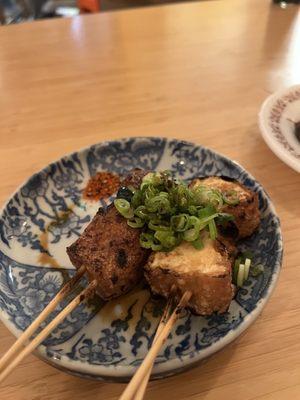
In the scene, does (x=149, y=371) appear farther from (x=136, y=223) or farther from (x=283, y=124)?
(x=283, y=124)

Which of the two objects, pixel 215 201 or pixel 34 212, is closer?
pixel 215 201

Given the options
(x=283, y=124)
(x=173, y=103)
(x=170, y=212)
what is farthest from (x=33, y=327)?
(x=173, y=103)

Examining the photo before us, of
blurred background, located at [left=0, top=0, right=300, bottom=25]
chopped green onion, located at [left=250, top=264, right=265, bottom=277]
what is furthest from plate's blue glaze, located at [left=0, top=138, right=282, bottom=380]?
blurred background, located at [left=0, top=0, right=300, bottom=25]

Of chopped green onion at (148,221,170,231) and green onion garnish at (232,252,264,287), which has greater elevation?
chopped green onion at (148,221,170,231)

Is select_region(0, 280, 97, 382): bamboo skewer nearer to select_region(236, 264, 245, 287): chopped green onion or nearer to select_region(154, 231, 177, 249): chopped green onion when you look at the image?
select_region(154, 231, 177, 249): chopped green onion

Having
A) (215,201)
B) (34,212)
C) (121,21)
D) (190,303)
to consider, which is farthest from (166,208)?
(121,21)

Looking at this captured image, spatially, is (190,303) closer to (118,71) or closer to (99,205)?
(99,205)

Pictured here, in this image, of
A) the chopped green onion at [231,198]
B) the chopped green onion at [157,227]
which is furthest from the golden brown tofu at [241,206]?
the chopped green onion at [157,227]
